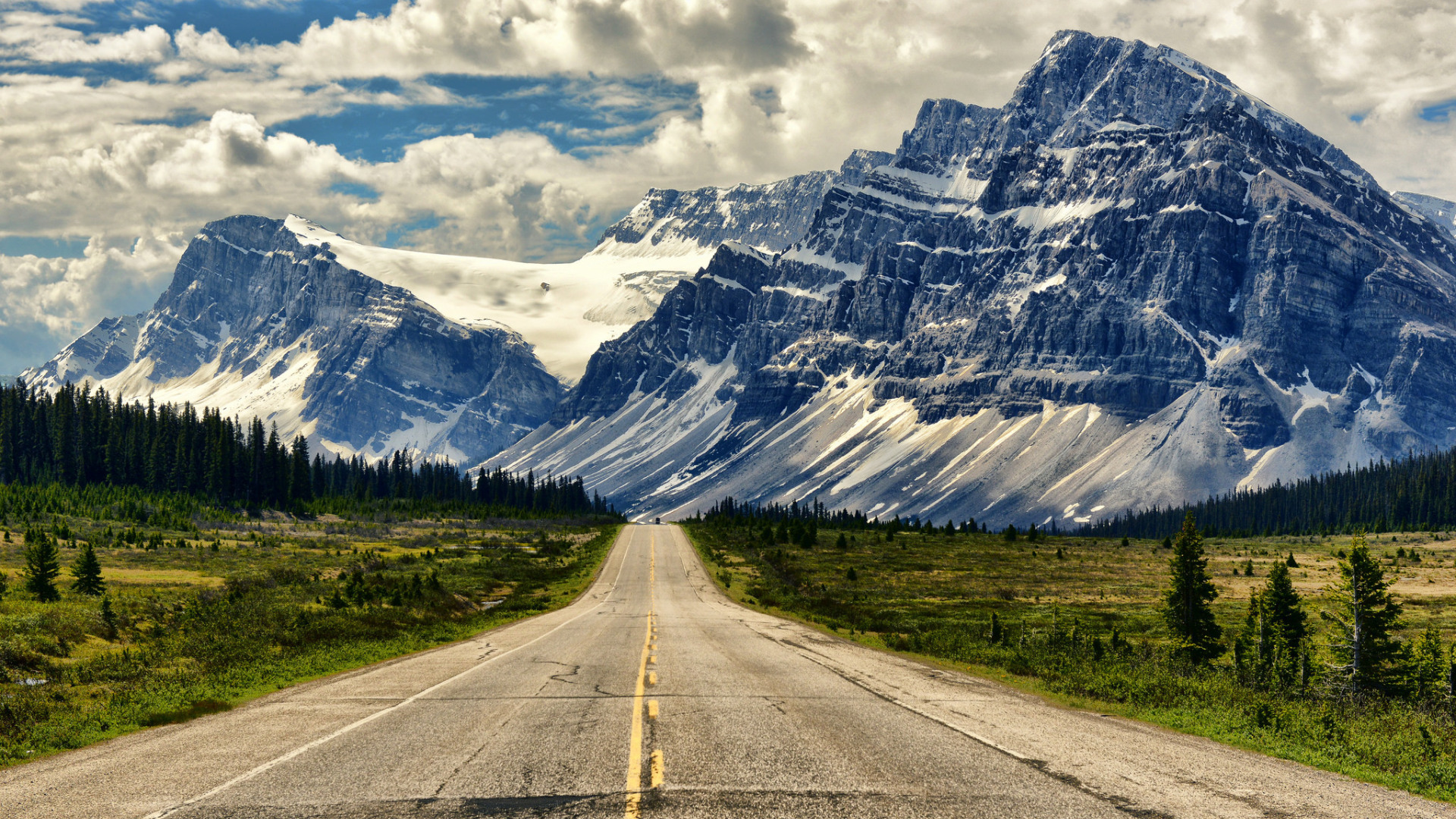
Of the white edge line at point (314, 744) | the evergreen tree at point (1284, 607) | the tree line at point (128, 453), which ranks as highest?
the tree line at point (128, 453)

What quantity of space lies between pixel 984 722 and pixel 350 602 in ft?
98.0

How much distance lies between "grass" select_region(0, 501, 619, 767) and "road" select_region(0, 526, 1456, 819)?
1.67 meters

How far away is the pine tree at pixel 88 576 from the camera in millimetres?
39438

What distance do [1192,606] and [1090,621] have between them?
15.8m

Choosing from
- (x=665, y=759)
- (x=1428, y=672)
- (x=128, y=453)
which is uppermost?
(x=128, y=453)

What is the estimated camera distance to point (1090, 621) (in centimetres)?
4812

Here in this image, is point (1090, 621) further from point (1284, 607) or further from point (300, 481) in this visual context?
point (300, 481)

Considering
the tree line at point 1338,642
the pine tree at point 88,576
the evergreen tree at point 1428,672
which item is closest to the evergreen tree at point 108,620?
the pine tree at point 88,576

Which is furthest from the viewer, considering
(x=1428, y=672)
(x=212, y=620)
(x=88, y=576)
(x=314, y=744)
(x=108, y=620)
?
(x=88, y=576)

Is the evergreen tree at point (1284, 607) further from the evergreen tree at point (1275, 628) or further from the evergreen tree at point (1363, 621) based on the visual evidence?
the evergreen tree at point (1363, 621)

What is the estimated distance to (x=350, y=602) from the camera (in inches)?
1554

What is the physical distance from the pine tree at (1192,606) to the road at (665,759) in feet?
45.3

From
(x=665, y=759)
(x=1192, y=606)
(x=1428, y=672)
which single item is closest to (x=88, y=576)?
(x=665, y=759)

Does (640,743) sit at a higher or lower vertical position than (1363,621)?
lower
